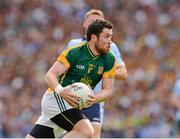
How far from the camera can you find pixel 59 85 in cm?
811

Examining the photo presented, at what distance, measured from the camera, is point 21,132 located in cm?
1584

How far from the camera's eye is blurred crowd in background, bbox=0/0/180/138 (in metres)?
15.9

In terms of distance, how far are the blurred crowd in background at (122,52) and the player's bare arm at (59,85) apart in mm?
6342

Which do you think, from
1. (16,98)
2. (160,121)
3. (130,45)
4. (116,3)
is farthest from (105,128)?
(116,3)

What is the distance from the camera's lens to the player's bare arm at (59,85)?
800cm

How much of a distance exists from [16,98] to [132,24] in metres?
3.90

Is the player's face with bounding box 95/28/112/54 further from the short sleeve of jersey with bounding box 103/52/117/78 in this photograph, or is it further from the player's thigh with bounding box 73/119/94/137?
the player's thigh with bounding box 73/119/94/137

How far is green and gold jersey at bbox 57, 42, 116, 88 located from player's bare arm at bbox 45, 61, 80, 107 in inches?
2.6

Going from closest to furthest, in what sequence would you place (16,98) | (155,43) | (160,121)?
1. (160,121)
2. (16,98)
3. (155,43)

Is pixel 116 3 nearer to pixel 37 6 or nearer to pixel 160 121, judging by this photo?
pixel 37 6

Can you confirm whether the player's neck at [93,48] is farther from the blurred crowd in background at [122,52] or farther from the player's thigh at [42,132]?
the blurred crowd in background at [122,52]

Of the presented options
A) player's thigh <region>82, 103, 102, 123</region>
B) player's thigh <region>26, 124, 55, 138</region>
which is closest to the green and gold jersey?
player's thigh <region>26, 124, 55, 138</region>

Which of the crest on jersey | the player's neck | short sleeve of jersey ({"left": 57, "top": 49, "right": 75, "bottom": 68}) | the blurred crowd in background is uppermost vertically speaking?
the blurred crowd in background

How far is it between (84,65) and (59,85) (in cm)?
35
